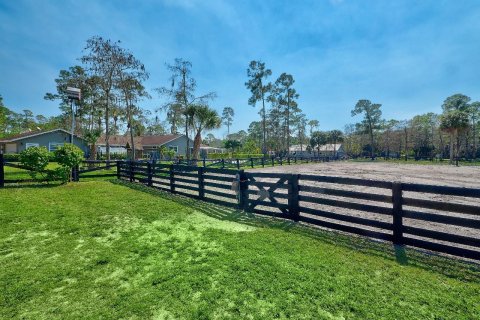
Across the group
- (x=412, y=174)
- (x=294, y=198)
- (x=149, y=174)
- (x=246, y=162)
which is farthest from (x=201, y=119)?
(x=294, y=198)

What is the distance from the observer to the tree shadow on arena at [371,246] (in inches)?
139

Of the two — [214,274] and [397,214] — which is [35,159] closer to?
[214,274]

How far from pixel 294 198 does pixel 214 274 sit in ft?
10.7

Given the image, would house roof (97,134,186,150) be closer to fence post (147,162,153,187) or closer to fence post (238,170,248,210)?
fence post (147,162,153,187)

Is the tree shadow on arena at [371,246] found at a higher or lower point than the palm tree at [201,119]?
lower

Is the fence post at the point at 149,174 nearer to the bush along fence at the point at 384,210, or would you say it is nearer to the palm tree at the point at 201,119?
the bush along fence at the point at 384,210

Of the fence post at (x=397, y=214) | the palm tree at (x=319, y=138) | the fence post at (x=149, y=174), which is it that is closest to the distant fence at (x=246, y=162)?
the fence post at (x=149, y=174)

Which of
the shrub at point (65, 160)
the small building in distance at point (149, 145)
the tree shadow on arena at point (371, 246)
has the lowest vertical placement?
the tree shadow on arena at point (371, 246)

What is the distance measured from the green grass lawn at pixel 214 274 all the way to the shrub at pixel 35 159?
5823 mm

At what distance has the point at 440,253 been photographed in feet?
13.5

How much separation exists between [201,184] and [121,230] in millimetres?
3427

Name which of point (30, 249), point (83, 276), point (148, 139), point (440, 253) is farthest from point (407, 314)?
point (148, 139)

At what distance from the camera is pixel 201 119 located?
28.1m

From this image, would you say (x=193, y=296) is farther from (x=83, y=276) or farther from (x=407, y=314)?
(x=407, y=314)
